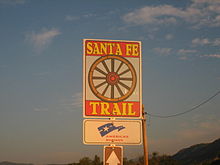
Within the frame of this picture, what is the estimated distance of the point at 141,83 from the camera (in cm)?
952

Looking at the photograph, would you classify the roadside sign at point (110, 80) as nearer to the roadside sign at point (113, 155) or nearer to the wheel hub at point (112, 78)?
the wheel hub at point (112, 78)

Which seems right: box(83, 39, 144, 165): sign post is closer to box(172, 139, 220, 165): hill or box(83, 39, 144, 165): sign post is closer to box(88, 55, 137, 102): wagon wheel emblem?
box(88, 55, 137, 102): wagon wheel emblem

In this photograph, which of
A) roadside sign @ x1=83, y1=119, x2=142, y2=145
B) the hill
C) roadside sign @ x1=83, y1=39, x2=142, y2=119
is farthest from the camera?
the hill

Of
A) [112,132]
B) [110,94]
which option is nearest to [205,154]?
[112,132]

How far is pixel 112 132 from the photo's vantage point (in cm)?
930

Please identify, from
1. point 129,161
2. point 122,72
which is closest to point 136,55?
point 122,72

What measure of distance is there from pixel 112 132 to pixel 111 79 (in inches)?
45.3

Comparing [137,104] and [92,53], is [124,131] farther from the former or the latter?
[92,53]

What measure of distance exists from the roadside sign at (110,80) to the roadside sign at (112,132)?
0.53 feet

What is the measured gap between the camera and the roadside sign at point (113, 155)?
8.99 m

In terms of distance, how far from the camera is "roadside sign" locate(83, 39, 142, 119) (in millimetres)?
9336

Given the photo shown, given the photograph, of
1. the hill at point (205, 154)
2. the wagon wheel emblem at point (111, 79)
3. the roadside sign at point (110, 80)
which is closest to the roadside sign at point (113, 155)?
the roadside sign at point (110, 80)

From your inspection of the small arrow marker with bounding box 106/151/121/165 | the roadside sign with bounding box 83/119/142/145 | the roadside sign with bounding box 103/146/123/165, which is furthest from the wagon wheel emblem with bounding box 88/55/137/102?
the small arrow marker with bounding box 106/151/121/165

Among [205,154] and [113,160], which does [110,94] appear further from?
[205,154]
